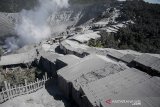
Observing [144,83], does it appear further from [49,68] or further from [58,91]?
[49,68]

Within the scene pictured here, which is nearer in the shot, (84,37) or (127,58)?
(127,58)

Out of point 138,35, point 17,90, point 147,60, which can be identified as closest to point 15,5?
point 138,35

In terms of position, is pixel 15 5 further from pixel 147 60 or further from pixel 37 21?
pixel 147 60

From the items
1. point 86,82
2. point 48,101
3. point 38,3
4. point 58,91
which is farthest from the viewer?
point 38,3

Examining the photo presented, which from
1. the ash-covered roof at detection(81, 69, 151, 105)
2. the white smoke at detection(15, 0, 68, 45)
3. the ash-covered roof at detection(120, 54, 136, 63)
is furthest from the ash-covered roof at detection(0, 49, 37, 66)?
the white smoke at detection(15, 0, 68, 45)

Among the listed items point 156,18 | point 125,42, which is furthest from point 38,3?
point 125,42

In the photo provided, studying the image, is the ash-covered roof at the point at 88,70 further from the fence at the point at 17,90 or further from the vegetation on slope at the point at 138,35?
the vegetation on slope at the point at 138,35

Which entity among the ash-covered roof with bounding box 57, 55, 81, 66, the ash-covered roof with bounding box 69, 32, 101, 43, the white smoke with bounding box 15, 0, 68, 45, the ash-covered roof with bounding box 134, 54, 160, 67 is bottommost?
the white smoke with bounding box 15, 0, 68, 45

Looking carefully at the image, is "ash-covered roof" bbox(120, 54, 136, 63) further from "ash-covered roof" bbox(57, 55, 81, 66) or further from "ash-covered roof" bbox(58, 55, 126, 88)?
"ash-covered roof" bbox(57, 55, 81, 66)
